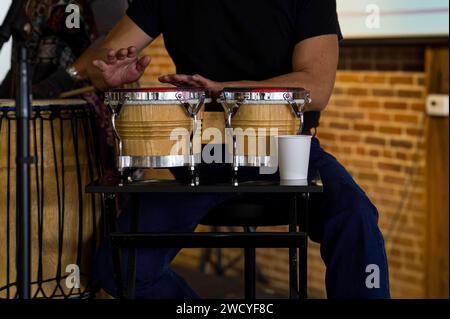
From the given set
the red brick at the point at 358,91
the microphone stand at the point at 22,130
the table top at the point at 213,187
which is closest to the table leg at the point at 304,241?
the table top at the point at 213,187

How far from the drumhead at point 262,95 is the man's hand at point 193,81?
75 mm

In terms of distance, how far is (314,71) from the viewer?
7.55ft

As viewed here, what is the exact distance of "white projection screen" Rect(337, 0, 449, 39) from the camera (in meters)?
3.52

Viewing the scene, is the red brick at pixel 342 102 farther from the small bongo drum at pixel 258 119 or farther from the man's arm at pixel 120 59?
the small bongo drum at pixel 258 119

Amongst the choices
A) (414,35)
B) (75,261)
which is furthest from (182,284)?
(414,35)

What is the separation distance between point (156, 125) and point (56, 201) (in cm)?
71

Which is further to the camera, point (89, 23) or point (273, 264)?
point (273, 264)

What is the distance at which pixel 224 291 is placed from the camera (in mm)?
4520

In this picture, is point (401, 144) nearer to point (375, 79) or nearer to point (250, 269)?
point (375, 79)

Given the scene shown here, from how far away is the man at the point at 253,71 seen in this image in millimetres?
2195

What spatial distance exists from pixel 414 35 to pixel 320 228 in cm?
161

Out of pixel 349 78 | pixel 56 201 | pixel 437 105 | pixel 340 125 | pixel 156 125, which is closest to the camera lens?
pixel 156 125

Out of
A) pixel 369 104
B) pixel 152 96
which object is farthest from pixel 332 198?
pixel 369 104
